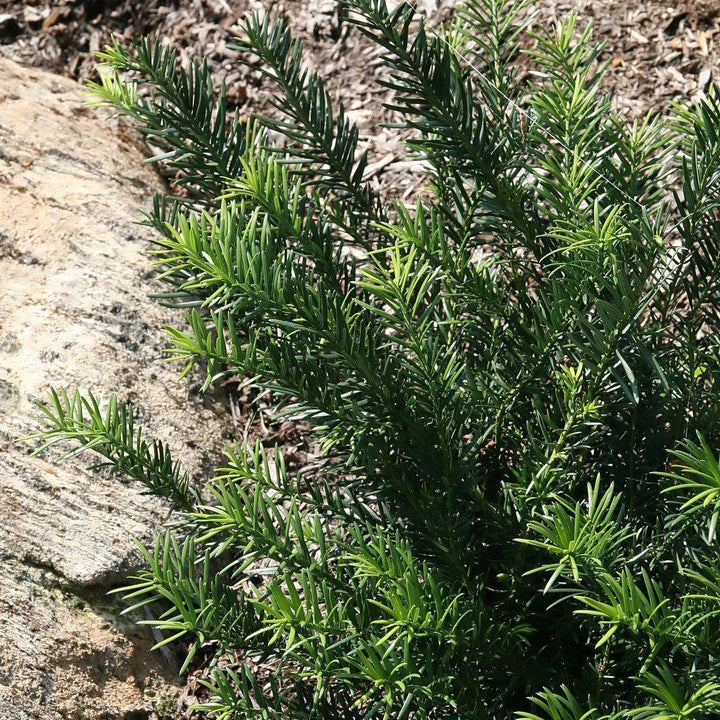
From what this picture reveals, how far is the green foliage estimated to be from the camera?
3.92 ft

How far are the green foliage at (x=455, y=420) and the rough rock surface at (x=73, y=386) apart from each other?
0.64 metres

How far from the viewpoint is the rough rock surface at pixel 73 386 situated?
6.15 ft

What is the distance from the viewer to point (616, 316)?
1167 mm

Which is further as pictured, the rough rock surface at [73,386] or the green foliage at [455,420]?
the rough rock surface at [73,386]

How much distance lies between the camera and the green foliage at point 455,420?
119cm

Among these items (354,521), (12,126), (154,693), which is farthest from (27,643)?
(12,126)

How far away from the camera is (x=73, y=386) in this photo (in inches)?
90.3

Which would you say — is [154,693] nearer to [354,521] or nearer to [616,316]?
[354,521]

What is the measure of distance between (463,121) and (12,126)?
200cm

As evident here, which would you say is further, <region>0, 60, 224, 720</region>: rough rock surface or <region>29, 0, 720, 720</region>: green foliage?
<region>0, 60, 224, 720</region>: rough rock surface

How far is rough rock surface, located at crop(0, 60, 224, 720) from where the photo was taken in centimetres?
188

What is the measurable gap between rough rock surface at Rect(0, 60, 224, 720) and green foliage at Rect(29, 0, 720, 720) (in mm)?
635

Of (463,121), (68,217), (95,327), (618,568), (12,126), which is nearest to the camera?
(618,568)

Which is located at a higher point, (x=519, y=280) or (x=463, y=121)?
(x=463, y=121)
